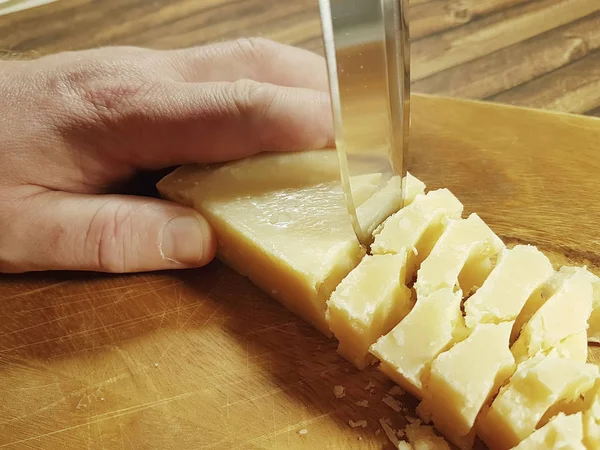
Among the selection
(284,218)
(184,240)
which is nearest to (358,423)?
(284,218)

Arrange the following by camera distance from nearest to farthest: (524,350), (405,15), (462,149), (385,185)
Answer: (405,15), (524,350), (385,185), (462,149)

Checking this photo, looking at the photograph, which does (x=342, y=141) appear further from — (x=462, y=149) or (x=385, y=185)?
(x=462, y=149)

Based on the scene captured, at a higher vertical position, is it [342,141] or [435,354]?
[342,141]

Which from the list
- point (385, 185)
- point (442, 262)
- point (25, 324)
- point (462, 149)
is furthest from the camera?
point (462, 149)

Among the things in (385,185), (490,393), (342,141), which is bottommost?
(490,393)

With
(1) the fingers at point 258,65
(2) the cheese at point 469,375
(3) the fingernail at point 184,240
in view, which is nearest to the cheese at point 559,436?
(2) the cheese at point 469,375

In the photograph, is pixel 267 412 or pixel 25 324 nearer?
pixel 267 412

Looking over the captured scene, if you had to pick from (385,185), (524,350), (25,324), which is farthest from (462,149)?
(25,324)

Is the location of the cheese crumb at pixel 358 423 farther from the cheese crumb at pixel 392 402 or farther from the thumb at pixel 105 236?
the thumb at pixel 105 236

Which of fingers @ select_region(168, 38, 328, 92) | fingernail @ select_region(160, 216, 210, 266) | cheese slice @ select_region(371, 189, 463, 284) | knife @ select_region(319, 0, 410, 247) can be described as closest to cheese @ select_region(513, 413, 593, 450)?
cheese slice @ select_region(371, 189, 463, 284)

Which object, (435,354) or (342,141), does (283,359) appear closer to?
(435,354)
